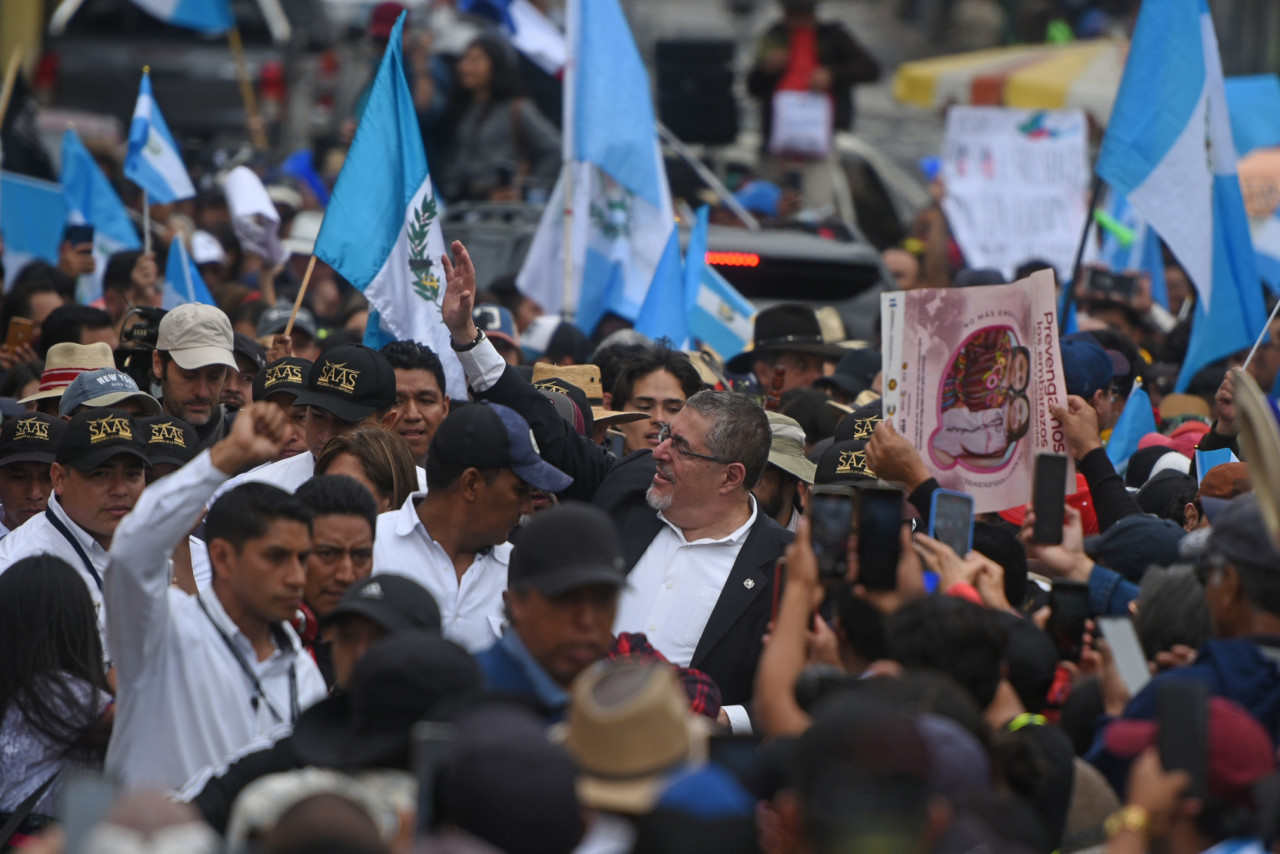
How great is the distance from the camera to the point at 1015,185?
13.8 metres

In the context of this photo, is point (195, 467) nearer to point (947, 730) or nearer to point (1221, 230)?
point (947, 730)

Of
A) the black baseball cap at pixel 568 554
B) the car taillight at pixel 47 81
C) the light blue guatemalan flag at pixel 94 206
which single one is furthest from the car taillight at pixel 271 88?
the black baseball cap at pixel 568 554

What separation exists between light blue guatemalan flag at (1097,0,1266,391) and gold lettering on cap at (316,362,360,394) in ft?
12.2

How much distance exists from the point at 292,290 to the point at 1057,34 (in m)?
15.2

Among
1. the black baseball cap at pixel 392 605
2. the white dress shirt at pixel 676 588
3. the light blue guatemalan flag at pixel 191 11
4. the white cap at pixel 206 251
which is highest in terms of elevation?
the light blue guatemalan flag at pixel 191 11

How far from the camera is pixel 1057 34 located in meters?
23.7

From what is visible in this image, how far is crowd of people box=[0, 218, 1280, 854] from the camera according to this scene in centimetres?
328

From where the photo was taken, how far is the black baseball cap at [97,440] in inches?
228

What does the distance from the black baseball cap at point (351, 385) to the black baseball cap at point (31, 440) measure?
86cm

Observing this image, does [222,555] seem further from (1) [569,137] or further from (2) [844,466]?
(1) [569,137]

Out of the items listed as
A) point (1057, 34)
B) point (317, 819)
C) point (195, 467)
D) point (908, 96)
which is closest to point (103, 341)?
point (195, 467)

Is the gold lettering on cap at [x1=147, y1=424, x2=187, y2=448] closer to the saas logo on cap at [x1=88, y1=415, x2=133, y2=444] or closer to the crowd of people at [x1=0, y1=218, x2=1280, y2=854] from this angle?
the crowd of people at [x1=0, y1=218, x2=1280, y2=854]

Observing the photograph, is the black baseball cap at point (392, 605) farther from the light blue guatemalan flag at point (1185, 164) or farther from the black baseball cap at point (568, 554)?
the light blue guatemalan flag at point (1185, 164)

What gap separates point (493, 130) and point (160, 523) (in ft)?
32.7
